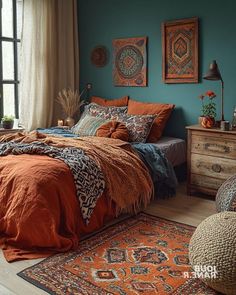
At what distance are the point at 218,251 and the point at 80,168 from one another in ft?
4.24

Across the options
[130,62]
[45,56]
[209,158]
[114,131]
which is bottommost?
[209,158]

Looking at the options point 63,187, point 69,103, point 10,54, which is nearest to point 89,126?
point 69,103

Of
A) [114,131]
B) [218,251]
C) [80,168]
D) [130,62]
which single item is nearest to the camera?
[218,251]

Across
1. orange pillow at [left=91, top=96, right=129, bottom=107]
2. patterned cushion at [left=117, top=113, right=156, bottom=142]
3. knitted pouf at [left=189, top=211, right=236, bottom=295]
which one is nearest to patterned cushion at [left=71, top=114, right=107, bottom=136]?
patterned cushion at [left=117, top=113, right=156, bottom=142]

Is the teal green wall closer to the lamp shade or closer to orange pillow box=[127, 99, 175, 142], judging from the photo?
orange pillow box=[127, 99, 175, 142]

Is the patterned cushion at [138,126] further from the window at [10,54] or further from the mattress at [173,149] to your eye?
the window at [10,54]

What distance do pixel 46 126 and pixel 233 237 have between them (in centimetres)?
358

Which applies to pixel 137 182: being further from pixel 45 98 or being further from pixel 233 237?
pixel 45 98

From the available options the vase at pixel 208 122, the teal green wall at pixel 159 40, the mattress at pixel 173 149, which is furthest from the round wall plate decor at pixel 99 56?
the vase at pixel 208 122

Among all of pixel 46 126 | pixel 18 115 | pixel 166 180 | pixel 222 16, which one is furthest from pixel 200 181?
pixel 18 115

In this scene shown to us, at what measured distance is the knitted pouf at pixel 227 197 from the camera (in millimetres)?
2717

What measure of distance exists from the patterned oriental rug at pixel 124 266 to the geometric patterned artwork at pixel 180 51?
1.95 m

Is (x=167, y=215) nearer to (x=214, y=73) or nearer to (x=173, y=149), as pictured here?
(x=173, y=149)

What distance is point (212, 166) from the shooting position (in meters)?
3.73
